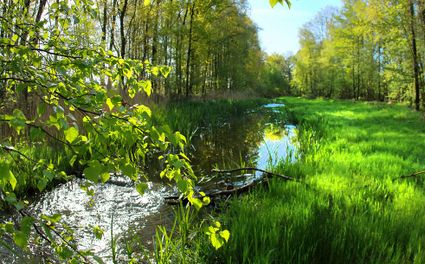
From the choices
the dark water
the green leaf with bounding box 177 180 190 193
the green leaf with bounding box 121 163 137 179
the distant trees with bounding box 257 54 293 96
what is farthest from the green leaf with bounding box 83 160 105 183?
the distant trees with bounding box 257 54 293 96

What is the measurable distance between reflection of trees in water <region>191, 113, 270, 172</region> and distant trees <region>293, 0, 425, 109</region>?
812 cm

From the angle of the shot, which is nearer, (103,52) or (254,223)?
(103,52)

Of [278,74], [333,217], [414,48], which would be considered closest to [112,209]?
[333,217]

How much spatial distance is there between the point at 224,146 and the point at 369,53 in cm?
2671

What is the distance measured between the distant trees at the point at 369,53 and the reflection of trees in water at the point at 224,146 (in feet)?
26.6

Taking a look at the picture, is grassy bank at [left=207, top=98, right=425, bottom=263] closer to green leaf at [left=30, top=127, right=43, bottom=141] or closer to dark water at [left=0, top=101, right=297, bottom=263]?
dark water at [left=0, top=101, right=297, bottom=263]

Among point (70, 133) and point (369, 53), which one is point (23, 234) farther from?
point (369, 53)

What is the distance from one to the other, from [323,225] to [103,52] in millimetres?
2588

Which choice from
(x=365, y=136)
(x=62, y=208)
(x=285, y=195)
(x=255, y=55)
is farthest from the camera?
(x=255, y=55)

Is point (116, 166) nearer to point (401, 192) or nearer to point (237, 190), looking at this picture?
point (237, 190)

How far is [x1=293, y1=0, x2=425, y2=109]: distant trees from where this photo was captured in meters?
15.0

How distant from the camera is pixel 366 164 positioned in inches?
235

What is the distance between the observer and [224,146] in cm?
1009

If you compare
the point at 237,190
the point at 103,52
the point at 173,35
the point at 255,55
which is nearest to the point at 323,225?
the point at 237,190
